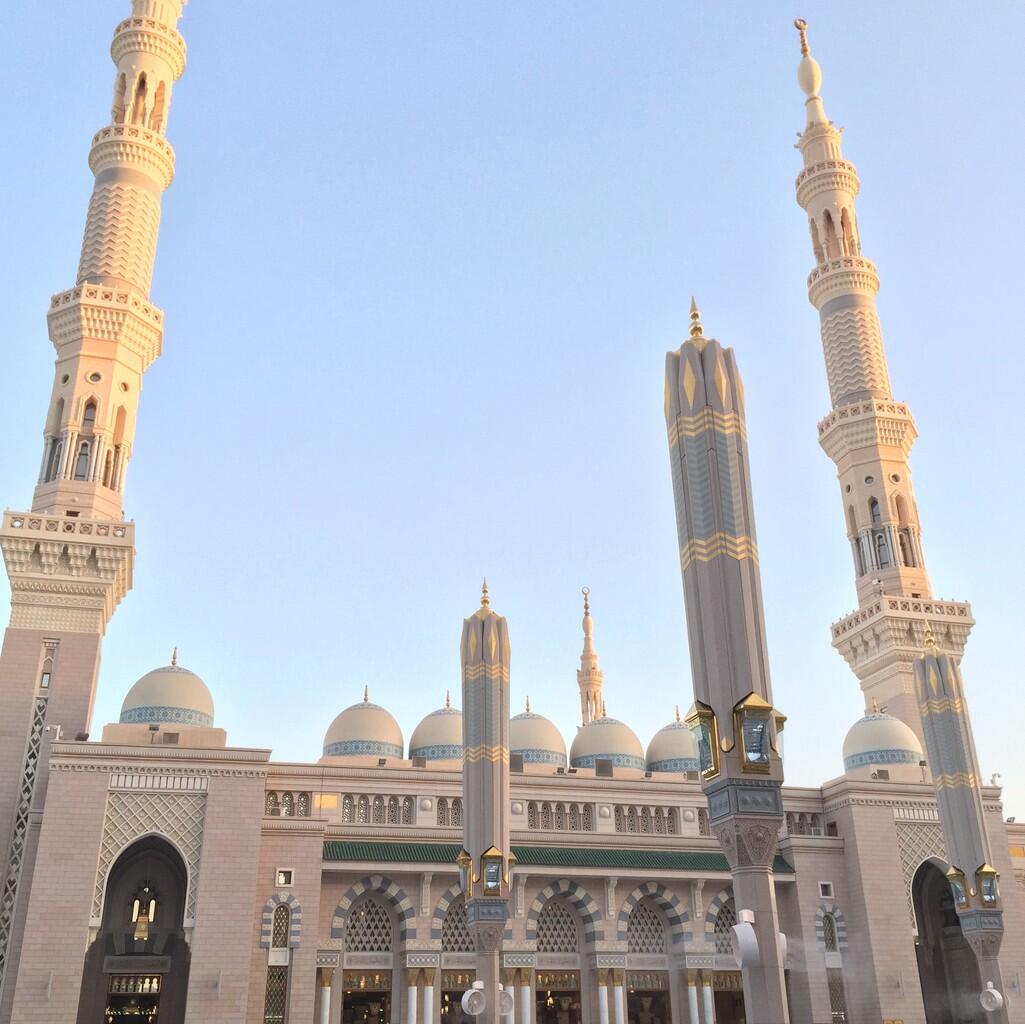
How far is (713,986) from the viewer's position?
3422cm

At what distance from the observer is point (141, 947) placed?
103 feet

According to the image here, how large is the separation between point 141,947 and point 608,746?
18.3 metres

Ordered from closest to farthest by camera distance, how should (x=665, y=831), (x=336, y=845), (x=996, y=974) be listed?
(x=996, y=974) < (x=336, y=845) < (x=665, y=831)

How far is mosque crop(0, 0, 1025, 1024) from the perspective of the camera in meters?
29.8

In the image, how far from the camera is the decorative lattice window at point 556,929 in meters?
34.1

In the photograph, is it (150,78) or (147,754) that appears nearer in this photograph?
(147,754)

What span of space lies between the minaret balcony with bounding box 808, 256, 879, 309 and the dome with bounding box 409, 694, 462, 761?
26.4 meters

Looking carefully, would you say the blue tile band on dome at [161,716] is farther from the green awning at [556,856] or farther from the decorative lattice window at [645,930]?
the decorative lattice window at [645,930]

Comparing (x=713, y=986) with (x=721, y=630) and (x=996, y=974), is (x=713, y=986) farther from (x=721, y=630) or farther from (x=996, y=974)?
(x=721, y=630)

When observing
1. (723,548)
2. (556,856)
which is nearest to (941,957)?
(556,856)

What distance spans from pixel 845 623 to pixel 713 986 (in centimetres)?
1748

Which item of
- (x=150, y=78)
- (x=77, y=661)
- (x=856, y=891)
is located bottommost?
(x=856, y=891)

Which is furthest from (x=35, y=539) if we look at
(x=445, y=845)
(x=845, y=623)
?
(x=845, y=623)

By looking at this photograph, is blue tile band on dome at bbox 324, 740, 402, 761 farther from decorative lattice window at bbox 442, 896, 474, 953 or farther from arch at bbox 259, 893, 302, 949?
arch at bbox 259, 893, 302, 949
